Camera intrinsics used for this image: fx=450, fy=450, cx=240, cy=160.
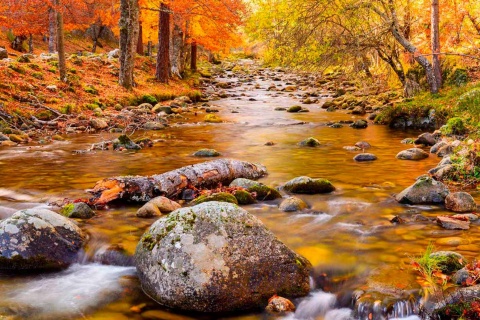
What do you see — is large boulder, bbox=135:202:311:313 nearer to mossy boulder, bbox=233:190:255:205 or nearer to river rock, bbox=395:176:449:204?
mossy boulder, bbox=233:190:255:205

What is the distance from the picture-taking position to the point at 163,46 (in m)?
24.0

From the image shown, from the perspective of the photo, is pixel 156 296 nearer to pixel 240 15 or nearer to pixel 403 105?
pixel 403 105

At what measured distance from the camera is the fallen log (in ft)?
21.7

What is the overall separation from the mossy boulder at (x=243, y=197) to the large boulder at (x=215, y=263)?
7.19 feet

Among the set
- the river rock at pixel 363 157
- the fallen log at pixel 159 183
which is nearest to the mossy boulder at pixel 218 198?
the fallen log at pixel 159 183

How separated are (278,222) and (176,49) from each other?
956 inches

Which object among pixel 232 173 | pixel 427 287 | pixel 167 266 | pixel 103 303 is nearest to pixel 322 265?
pixel 427 287

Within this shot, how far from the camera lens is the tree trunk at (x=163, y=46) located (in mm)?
23781

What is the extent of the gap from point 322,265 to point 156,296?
1.73m

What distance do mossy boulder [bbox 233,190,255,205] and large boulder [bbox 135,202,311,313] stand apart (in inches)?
86.3

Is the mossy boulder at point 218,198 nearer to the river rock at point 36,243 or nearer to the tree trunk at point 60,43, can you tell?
the river rock at point 36,243

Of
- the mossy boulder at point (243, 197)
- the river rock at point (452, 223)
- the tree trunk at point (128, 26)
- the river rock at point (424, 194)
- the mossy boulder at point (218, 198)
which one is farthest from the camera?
the tree trunk at point (128, 26)

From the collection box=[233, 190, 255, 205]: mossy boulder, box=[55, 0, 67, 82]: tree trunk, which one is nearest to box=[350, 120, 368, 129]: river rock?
box=[233, 190, 255, 205]: mossy boulder

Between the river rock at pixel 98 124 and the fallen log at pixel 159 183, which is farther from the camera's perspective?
the river rock at pixel 98 124
